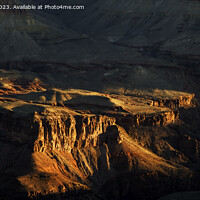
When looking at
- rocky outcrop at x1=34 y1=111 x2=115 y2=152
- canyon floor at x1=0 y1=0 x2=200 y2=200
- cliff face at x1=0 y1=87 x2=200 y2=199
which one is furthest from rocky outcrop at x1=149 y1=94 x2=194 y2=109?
rocky outcrop at x1=34 y1=111 x2=115 y2=152

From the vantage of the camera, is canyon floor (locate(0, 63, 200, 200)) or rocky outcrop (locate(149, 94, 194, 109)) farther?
rocky outcrop (locate(149, 94, 194, 109))

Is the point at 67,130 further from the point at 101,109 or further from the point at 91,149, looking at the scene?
the point at 101,109

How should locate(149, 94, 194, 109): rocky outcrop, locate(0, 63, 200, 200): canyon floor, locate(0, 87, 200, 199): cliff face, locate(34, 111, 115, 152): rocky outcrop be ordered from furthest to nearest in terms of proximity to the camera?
locate(149, 94, 194, 109): rocky outcrop → locate(34, 111, 115, 152): rocky outcrop → locate(0, 87, 200, 199): cliff face → locate(0, 63, 200, 200): canyon floor

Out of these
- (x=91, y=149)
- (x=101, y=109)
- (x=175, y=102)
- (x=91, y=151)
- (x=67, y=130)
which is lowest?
(x=91, y=151)

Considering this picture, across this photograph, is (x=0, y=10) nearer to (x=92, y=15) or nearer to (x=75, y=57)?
(x=75, y=57)

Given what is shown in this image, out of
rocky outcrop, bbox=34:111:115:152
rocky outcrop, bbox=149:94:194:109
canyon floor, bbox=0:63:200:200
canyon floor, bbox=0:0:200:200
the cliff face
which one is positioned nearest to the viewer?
canyon floor, bbox=0:63:200:200

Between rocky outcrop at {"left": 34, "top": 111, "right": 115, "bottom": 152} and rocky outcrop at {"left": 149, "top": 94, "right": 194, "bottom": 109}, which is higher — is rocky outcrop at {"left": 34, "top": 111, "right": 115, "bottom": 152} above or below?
below

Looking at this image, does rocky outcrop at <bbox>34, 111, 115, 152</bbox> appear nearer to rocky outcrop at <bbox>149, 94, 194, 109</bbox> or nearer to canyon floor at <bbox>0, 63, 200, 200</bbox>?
canyon floor at <bbox>0, 63, 200, 200</bbox>

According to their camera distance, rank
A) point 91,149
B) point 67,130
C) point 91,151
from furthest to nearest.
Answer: point 91,149
point 91,151
point 67,130

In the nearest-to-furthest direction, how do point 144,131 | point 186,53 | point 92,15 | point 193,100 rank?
point 144,131, point 193,100, point 186,53, point 92,15

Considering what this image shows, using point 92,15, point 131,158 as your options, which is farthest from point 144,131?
point 92,15

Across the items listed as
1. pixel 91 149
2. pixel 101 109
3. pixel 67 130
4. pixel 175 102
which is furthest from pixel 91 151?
pixel 175 102
